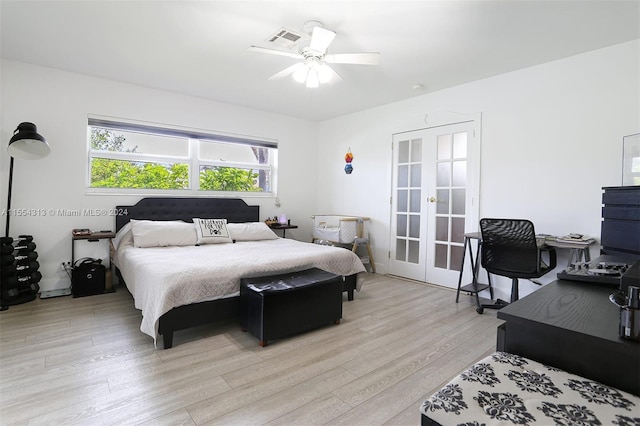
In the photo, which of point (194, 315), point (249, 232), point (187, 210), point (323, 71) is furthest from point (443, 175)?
point (187, 210)

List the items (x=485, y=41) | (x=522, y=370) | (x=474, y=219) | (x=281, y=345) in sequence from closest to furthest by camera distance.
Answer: (x=522, y=370), (x=281, y=345), (x=485, y=41), (x=474, y=219)

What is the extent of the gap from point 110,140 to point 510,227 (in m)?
4.75

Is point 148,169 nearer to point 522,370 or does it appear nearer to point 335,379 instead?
point 335,379

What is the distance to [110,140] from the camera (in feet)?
13.6

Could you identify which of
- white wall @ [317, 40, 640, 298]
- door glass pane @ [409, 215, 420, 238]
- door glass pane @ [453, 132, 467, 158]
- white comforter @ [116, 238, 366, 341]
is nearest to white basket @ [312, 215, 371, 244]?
door glass pane @ [409, 215, 420, 238]

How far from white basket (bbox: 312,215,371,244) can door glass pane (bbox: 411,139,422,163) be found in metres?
1.18

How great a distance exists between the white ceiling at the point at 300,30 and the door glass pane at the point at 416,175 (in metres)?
1.09

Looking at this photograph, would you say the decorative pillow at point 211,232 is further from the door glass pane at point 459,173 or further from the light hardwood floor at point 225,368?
the door glass pane at point 459,173

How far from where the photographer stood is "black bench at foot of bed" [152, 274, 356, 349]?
93.0 inches

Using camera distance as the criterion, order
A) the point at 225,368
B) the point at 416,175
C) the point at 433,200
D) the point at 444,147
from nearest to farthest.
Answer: the point at 225,368, the point at 444,147, the point at 433,200, the point at 416,175

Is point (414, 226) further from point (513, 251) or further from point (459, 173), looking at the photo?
point (513, 251)

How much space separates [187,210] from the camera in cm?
448

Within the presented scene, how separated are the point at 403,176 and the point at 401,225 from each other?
72 cm

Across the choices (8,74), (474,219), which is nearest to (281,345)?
(474,219)
